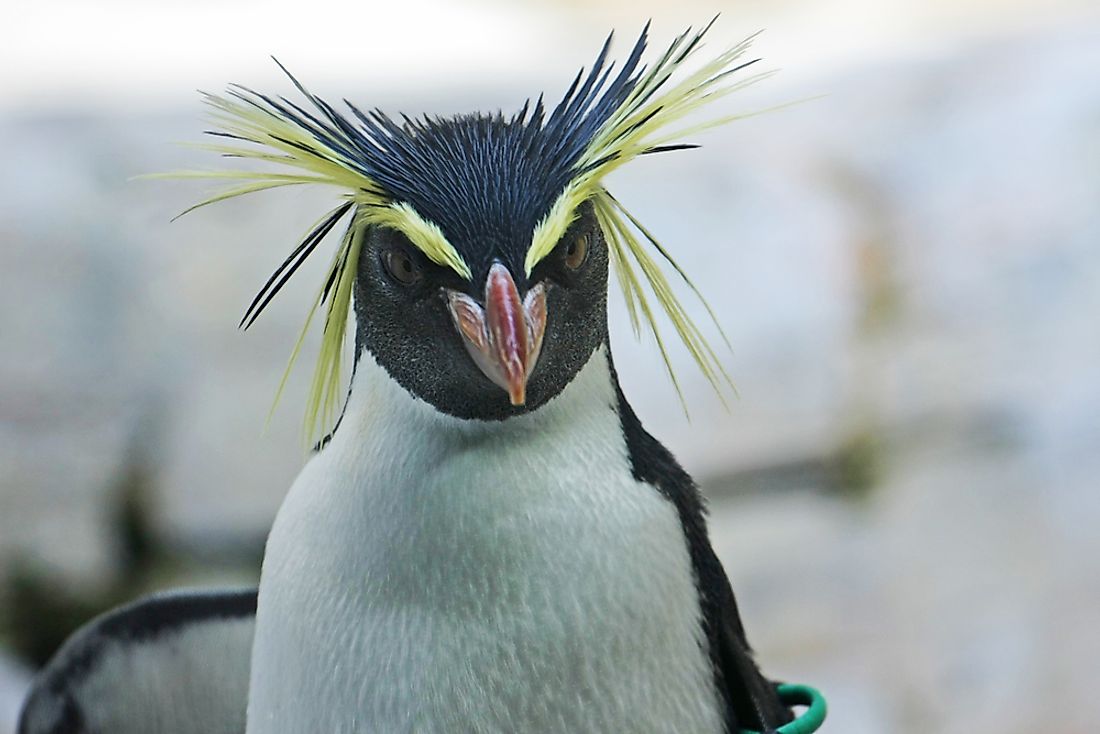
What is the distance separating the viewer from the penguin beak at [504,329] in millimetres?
544

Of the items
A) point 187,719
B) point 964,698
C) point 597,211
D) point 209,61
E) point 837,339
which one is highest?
point 209,61

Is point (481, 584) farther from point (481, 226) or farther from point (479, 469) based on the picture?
point (481, 226)

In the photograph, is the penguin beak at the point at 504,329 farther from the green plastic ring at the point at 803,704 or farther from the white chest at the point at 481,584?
the green plastic ring at the point at 803,704

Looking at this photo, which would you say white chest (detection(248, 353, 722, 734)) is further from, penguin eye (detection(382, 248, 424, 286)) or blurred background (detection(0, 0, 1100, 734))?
blurred background (detection(0, 0, 1100, 734))

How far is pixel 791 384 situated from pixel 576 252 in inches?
53.2

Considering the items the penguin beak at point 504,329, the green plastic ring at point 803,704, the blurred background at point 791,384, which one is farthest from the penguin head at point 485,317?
the blurred background at point 791,384

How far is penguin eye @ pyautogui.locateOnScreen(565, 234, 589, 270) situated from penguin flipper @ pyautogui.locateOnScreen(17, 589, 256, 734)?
1.67ft

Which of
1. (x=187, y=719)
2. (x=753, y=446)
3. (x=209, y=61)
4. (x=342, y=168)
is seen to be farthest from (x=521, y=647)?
(x=209, y=61)

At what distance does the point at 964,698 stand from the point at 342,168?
1.51 m

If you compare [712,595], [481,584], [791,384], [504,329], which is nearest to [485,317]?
[504,329]

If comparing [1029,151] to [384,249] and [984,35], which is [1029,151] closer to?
[984,35]

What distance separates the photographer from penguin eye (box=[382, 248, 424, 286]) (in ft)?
1.98

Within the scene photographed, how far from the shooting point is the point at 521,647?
0.64 meters

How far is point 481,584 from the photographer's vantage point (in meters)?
0.63
